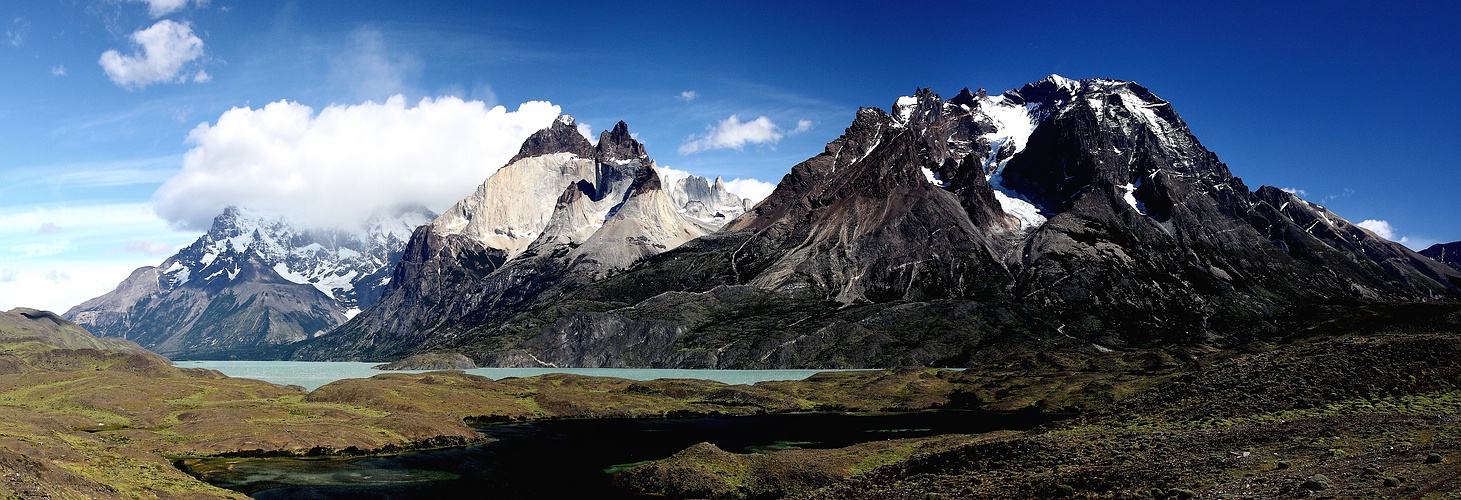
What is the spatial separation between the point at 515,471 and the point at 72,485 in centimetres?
4765

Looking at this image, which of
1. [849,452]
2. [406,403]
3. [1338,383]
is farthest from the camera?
[406,403]

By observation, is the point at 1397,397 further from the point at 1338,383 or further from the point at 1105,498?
the point at 1105,498

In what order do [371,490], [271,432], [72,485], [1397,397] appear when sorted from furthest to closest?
[271,432], [371,490], [1397,397], [72,485]

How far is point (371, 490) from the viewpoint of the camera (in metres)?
90.0

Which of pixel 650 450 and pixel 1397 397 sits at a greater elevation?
pixel 1397 397

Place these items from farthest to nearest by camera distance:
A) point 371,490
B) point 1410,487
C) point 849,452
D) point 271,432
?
point 271,432 → point 849,452 → point 371,490 → point 1410,487

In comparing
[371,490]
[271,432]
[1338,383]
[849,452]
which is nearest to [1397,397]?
[1338,383]

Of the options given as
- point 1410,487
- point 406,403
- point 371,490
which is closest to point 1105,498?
point 1410,487

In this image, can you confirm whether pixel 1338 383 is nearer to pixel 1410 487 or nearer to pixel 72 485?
pixel 1410 487

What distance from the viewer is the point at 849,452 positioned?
103 metres

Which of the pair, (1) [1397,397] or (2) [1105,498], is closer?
(2) [1105,498]

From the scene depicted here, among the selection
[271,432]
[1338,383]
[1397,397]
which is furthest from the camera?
[271,432]

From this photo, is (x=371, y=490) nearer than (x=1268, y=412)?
No

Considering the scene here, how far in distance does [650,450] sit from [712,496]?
4126 cm
